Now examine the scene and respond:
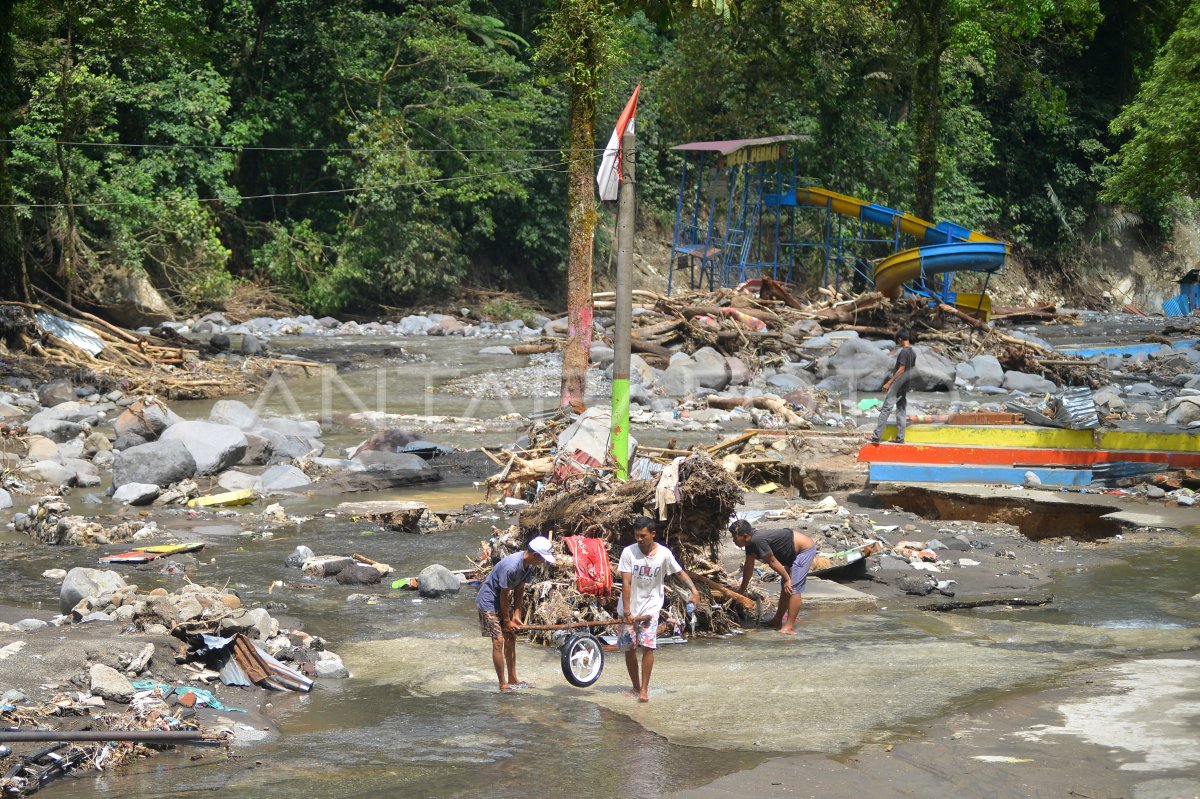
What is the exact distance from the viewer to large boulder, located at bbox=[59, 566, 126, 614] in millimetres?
9258

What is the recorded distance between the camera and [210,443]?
1564cm

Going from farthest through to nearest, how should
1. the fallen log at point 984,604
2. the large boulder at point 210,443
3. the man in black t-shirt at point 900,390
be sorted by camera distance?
the large boulder at point 210,443, the man in black t-shirt at point 900,390, the fallen log at point 984,604

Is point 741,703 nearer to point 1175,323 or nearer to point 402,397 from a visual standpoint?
point 402,397

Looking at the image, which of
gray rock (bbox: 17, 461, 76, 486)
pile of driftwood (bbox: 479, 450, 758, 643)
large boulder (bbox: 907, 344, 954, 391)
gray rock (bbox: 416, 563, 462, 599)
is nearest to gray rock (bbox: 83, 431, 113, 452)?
gray rock (bbox: 17, 461, 76, 486)

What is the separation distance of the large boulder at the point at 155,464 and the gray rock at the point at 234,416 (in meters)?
2.84

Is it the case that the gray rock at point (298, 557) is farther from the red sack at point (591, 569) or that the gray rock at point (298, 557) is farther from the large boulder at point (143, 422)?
the large boulder at point (143, 422)

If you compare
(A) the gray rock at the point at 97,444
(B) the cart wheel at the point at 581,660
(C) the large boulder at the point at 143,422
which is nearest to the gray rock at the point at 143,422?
(C) the large boulder at the point at 143,422

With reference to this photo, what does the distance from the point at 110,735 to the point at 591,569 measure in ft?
11.6

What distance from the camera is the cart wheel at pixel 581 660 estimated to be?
25.1 ft

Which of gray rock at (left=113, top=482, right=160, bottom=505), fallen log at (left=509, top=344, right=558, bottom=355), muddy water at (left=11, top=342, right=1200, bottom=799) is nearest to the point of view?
muddy water at (left=11, top=342, right=1200, bottom=799)

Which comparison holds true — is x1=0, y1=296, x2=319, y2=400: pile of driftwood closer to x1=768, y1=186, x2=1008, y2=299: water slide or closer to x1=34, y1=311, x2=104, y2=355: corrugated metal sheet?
x1=34, y1=311, x2=104, y2=355: corrugated metal sheet

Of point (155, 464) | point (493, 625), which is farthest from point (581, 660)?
point (155, 464)

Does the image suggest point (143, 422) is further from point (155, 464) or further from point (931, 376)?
point (931, 376)

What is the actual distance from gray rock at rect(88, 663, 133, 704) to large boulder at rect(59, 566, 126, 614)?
2108 mm
